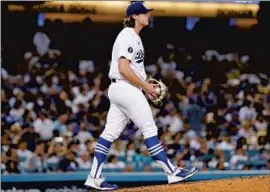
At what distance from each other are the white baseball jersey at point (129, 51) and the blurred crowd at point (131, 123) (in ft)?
10.7

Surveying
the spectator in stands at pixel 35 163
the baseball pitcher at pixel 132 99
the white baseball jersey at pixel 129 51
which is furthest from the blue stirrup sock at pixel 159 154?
the spectator in stands at pixel 35 163

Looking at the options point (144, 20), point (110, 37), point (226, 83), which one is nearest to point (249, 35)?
point (226, 83)

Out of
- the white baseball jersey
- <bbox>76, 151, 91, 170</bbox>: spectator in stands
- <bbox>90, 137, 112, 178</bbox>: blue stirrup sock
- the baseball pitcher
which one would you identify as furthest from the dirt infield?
<bbox>76, 151, 91, 170</bbox>: spectator in stands

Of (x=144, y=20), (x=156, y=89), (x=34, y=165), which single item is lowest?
(x=34, y=165)

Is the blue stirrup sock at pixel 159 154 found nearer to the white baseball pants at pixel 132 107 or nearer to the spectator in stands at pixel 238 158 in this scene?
the white baseball pants at pixel 132 107

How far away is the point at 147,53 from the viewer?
31.3 feet

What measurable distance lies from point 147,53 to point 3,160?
10.5 ft

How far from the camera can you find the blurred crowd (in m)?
7.66

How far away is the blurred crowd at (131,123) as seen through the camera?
766 centimetres

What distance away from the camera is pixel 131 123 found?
841 centimetres

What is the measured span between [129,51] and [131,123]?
419 cm

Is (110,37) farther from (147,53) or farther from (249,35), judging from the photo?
(249,35)

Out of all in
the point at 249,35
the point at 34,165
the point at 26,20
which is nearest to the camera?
the point at 34,165

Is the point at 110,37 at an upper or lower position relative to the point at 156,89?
upper
